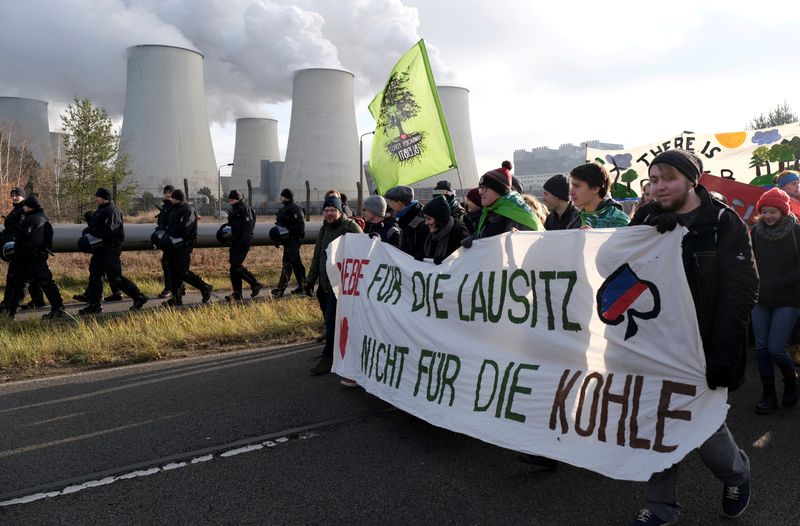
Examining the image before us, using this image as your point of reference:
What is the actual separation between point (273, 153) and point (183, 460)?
42.5m

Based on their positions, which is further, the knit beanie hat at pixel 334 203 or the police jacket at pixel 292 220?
the police jacket at pixel 292 220

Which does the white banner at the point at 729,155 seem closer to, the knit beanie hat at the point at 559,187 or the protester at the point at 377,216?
the protester at the point at 377,216

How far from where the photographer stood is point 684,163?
2496 millimetres

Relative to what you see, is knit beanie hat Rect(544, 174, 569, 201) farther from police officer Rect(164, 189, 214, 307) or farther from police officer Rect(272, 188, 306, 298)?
police officer Rect(272, 188, 306, 298)

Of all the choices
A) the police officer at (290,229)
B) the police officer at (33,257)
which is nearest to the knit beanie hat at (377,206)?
the police officer at (290,229)

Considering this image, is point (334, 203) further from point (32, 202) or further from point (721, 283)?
point (32, 202)

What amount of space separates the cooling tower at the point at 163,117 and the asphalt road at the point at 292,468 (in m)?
23.8

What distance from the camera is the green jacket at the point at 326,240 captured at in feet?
17.3

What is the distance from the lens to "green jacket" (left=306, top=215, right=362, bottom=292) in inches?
207

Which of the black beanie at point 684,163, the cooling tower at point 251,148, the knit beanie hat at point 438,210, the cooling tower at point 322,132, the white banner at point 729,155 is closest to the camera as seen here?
the black beanie at point 684,163

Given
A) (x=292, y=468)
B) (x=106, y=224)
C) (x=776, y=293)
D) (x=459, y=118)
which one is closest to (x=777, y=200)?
(x=776, y=293)

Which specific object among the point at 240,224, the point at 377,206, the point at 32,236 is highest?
the point at 377,206

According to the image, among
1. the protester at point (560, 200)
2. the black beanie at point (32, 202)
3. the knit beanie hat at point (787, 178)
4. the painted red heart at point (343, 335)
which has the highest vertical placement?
the knit beanie hat at point (787, 178)

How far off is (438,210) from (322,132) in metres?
25.2
